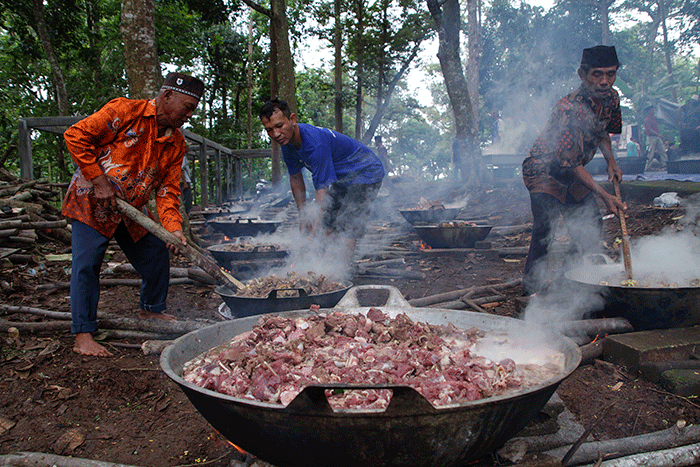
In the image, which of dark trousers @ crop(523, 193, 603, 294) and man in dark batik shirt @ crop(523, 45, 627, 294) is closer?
man in dark batik shirt @ crop(523, 45, 627, 294)

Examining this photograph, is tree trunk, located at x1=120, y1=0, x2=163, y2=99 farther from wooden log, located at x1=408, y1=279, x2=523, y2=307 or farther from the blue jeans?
wooden log, located at x1=408, y1=279, x2=523, y2=307

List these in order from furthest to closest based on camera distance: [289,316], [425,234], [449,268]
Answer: [425,234] → [449,268] → [289,316]

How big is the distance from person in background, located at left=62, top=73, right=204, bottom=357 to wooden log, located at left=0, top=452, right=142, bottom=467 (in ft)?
4.76

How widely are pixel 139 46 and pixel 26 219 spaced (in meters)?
3.43

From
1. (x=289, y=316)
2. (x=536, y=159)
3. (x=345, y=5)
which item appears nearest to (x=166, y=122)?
(x=289, y=316)

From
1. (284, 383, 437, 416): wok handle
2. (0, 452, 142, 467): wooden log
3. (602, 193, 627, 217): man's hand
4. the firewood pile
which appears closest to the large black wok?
(284, 383, 437, 416): wok handle

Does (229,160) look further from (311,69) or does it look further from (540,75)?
(311,69)

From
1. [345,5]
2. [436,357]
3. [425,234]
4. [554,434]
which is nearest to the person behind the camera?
[436,357]

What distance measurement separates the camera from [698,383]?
2.67m

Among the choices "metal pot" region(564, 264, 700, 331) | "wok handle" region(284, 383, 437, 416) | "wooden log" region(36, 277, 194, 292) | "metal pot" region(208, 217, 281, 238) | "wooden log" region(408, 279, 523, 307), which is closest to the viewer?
"wok handle" region(284, 383, 437, 416)

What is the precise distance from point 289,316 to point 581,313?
2.61 metres

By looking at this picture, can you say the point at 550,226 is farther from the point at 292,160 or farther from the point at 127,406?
the point at 127,406

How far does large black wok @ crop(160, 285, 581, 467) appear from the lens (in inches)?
52.4

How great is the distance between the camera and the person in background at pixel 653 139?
1456 cm
